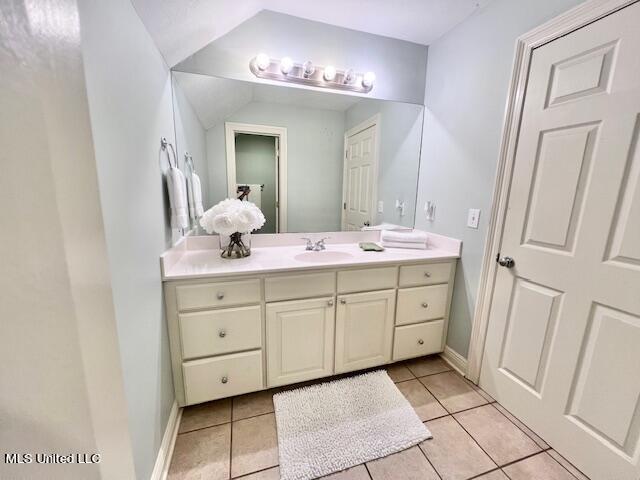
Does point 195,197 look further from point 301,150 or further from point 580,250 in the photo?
point 580,250

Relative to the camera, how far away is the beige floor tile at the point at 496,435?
121 centimetres

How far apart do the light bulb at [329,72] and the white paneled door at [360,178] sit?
16.6 inches

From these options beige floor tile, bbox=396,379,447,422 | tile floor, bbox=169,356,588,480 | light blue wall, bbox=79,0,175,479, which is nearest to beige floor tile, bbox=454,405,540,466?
tile floor, bbox=169,356,588,480

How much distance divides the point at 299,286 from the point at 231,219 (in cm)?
54

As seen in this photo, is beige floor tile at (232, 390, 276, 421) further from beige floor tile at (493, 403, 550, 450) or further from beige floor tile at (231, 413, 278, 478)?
beige floor tile at (493, 403, 550, 450)

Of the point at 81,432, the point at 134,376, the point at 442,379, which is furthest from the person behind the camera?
the point at 442,379

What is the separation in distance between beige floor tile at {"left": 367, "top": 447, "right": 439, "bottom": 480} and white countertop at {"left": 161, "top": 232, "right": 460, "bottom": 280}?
932 millimetres

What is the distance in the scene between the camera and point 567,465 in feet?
3.80

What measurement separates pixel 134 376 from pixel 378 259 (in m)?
1.27

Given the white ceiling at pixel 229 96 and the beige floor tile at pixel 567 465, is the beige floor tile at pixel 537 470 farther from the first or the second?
the white ceiling at pixel 229 96

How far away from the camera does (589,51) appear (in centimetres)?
104

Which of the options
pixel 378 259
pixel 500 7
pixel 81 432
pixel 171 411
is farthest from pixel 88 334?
pixel 500 7

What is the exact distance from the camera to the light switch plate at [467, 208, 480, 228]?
1576 millimetres

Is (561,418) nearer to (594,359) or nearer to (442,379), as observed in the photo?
(594,359)
